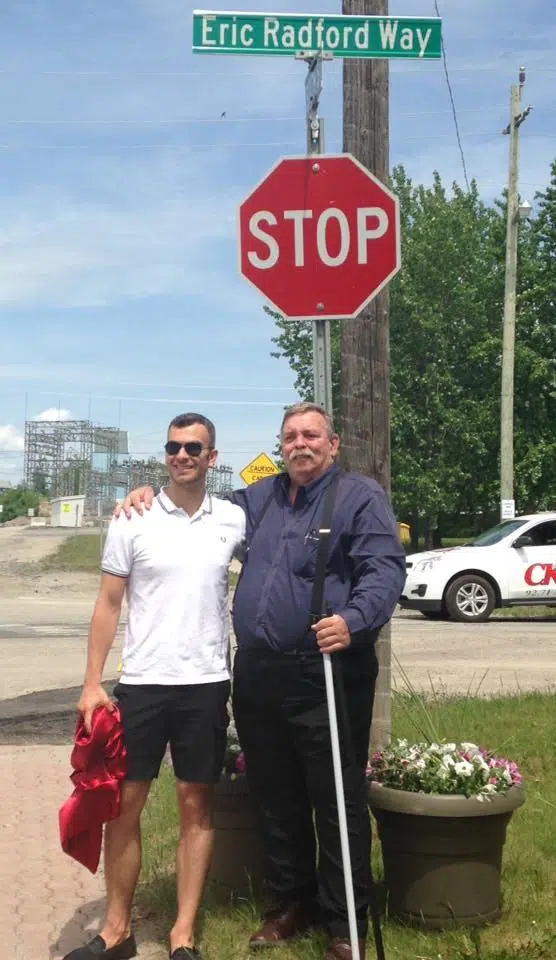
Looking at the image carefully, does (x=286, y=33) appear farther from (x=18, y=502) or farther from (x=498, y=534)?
(x=18, y=502)

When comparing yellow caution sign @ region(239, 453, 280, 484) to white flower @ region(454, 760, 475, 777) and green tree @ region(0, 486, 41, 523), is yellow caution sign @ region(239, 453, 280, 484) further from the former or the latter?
green tree @ region(0, 486, 41, 523)

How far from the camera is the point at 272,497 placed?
14.6ft

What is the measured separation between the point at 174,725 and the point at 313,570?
766 mm

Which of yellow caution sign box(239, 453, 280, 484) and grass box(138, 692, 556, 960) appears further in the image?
yellow caution sign box(239, 453, 280, 484)

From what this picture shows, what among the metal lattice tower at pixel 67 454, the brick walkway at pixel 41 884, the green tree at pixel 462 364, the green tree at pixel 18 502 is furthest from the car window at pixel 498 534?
the green tree at pixel 18 502

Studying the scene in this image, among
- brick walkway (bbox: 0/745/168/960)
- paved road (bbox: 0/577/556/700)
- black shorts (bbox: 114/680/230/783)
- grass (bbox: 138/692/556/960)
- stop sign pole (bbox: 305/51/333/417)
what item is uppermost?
stop sign pole (bbox: 305/51/333/417)

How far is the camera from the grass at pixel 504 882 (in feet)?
14.0

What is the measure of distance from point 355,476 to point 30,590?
25.3 metres

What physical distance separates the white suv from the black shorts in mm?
13564

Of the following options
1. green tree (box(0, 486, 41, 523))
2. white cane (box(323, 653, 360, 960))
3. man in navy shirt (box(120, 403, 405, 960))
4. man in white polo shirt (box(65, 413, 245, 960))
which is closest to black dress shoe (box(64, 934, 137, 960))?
man in white polo shirt (box(65, 413, 245, 960))

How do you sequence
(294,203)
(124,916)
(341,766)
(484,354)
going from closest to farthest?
(341,766) < (124,916) < (294,203) < (484,354)

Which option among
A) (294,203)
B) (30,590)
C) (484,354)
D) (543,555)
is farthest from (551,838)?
(484,354)

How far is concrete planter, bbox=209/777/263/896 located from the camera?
4727 millimetres

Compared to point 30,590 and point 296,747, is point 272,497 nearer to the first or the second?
point 296,747
